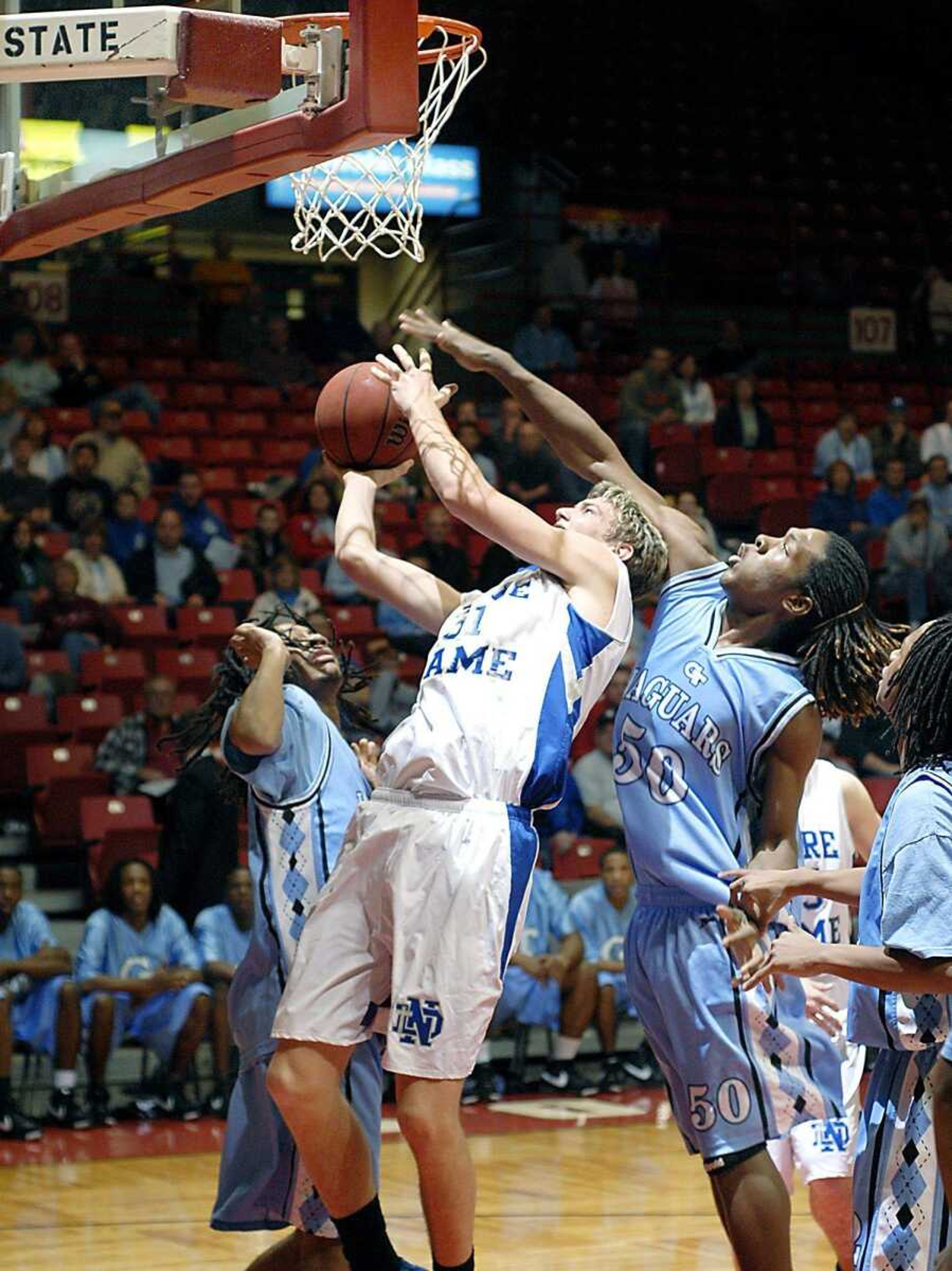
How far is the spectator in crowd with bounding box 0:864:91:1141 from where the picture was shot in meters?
8.66

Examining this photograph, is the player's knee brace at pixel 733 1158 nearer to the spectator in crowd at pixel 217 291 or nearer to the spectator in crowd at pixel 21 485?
the spectator in crowd at pixel 21 485

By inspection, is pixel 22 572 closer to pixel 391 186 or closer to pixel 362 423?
pixel 391 186

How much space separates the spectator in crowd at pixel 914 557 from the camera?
43.3ft

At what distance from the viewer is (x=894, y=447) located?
1503cm

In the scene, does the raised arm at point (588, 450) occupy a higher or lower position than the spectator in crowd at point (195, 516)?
higher

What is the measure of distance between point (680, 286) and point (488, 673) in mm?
14486

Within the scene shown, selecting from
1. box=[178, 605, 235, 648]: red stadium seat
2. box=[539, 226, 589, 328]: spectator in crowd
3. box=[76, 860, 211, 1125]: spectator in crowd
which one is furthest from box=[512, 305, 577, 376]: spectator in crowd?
box=[76, 860, 211, 1125]: spectator in crowd

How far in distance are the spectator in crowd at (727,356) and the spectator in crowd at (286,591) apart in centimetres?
588

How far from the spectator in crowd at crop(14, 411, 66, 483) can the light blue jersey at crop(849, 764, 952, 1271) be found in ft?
31.5

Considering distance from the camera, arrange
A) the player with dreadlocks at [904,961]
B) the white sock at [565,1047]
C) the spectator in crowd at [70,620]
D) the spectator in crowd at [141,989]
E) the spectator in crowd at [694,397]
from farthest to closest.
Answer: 1. the spectator in crowd at [694,397]
2. the spectator in crowd at [70,620]
3. the white sock at [565,1047]
4. the spectator in crowd at [141,989]
5. the player with dreadlocks at [904,961]

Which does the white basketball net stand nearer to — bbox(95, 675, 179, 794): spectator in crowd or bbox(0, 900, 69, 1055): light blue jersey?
bbox(0, 900, 69, 1055): light blue jersey

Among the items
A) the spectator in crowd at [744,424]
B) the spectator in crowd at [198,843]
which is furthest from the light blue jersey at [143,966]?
the spectator in crowd at [744,424]

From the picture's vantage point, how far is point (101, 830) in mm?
9898

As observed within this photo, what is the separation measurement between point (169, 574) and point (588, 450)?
7.54 metres
